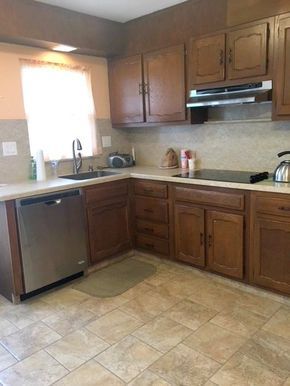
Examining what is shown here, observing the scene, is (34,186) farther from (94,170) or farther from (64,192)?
(94,170)

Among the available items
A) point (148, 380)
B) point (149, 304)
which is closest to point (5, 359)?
point (148, 380)

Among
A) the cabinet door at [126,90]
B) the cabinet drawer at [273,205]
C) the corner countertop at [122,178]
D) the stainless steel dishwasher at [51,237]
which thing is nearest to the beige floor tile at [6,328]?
the stainless steel dishwasher at [51,237]

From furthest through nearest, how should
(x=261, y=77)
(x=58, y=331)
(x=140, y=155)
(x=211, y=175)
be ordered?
(x=140, y=155) → (x=211, y=175) → (x=261, y=77) → (x=58, y=331)

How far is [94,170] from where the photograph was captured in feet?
12.4

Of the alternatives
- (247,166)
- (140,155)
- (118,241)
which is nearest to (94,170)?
(140,155)

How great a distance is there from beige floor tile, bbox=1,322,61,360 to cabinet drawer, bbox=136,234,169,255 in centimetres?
135

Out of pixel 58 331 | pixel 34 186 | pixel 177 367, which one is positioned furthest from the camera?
pixel 34 186

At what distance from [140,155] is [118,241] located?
1179 millimetres

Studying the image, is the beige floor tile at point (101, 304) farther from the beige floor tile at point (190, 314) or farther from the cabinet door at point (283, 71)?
the cabinet door at point (283, 71)

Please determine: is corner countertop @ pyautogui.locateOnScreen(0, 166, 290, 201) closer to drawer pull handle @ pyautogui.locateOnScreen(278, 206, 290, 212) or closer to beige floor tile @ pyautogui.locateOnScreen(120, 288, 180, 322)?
drawer pull handle @ pyautogui.locateOnScreen(278, 206, 290, 212)

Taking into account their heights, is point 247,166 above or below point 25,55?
below

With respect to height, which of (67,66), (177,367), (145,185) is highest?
(67,66)

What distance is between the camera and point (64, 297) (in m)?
2.78

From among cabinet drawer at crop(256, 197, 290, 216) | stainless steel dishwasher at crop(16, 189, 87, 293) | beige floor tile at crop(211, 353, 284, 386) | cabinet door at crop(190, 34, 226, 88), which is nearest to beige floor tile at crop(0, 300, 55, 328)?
stainless steel dishwasher at crop(16, 189, 87, 293)
